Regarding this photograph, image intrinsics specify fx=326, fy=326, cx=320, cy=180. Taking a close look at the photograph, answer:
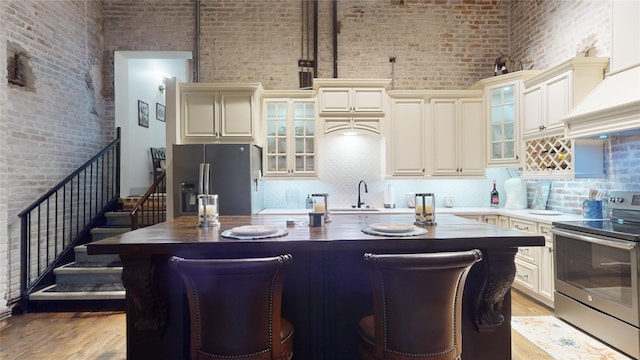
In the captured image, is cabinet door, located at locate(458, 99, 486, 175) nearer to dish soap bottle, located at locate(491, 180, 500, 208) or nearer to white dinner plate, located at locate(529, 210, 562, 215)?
dish soap bottle, located at locate(491, 180, 500, 208)

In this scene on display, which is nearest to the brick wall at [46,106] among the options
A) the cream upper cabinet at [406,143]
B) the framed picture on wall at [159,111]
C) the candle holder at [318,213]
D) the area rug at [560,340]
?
the framed picture on wall at [159,111]

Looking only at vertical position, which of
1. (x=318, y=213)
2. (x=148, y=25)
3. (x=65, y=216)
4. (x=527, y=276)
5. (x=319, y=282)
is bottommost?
(x=527, y=276)

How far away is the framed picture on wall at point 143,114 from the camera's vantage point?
5812 millimetres

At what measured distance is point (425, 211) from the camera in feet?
7.59

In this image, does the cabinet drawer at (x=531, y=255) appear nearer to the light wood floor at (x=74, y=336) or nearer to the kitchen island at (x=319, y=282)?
the light wood floor at (x=74, y=336)

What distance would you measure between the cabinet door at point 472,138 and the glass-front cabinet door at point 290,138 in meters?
2.11

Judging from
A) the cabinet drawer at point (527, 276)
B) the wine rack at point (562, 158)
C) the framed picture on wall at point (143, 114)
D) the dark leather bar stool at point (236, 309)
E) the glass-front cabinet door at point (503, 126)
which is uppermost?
the framed picture on wall at point (143, 114)

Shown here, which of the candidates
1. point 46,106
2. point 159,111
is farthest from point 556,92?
point 159,111

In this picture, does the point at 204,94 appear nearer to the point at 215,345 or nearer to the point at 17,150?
the point at 17,150

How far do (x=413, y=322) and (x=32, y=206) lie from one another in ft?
14.3

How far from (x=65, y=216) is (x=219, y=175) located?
2.27m

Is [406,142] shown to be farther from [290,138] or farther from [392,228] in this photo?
[392,228]

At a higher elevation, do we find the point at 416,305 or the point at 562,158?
the point at 562,158

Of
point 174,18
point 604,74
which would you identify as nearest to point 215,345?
point 604,74
